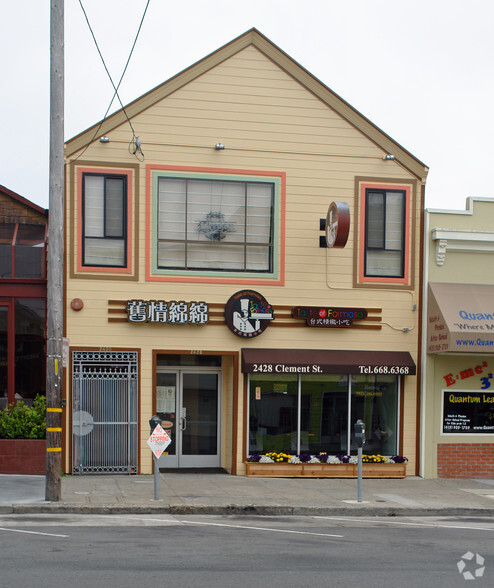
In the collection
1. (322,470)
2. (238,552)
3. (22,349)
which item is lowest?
(322,470)

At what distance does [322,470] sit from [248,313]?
3.63m

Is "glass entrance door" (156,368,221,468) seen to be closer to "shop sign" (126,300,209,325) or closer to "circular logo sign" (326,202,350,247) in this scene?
"shop sign" (126,300,209,325)

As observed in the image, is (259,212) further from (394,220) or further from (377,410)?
(377,410)

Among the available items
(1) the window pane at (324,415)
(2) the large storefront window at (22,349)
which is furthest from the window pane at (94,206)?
(1) the window pane at (324,415)

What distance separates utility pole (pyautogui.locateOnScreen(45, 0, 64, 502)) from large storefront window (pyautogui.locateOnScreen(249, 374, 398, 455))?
4.97 metres

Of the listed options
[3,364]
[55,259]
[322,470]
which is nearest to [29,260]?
[3,364]

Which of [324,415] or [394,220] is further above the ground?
[394,220]

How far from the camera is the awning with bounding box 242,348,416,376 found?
15.4 metres

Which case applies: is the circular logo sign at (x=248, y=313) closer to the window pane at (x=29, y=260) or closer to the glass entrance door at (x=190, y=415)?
the glass entrance door at (x=190, y=415)

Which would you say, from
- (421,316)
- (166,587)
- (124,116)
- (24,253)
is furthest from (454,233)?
(166,587)

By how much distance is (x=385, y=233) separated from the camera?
644 inches

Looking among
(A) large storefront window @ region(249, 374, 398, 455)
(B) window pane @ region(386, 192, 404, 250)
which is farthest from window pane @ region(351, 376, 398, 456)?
(B) window pane @ region(386, 192, 404, 250)

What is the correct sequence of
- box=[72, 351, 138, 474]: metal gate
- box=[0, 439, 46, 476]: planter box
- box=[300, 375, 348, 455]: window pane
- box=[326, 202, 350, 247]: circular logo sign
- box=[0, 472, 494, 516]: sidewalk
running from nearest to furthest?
box=[0, 472, 494, 516]: sidewalk < box=[0, 439, 46, 476]: planter box < box=[326, 202, 350, 247]: circular logo sign < box=[72, 351, 138, 474]: metal gate < box=[300, 375, 348, 455]: window pane

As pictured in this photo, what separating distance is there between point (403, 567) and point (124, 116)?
10.5m
